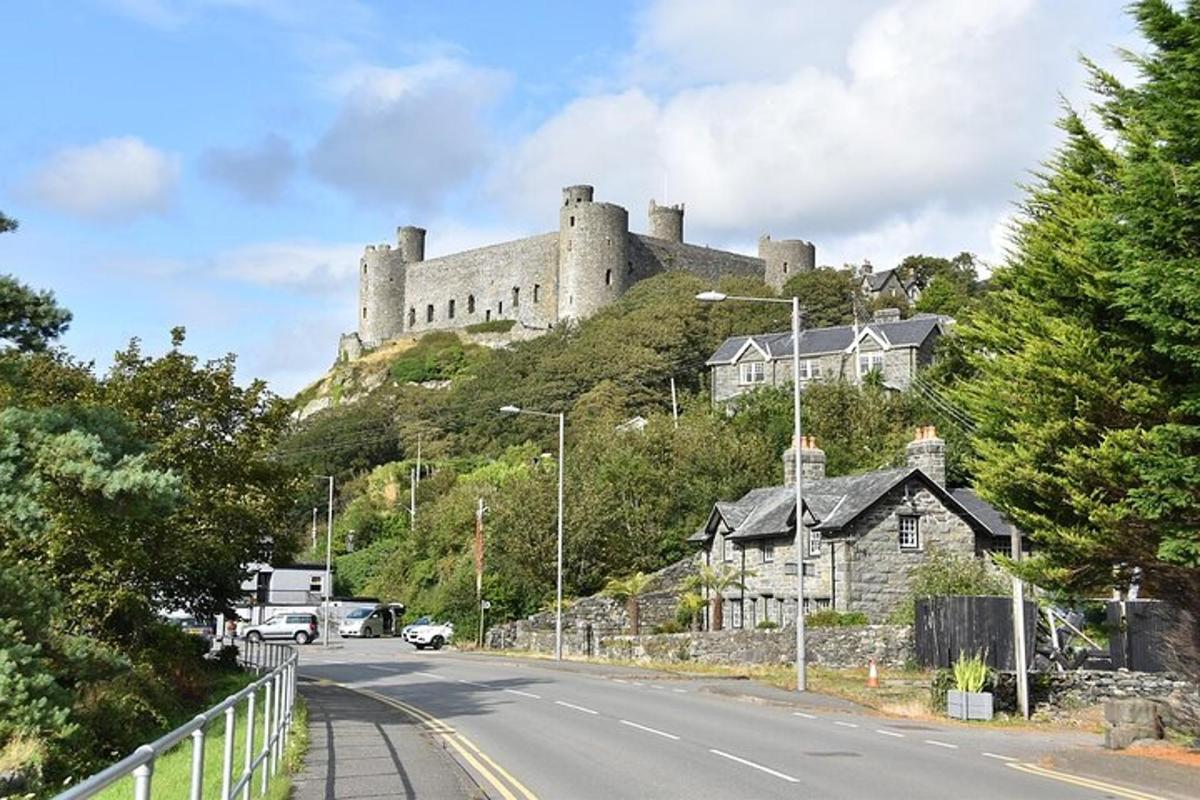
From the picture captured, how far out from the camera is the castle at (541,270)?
130 meters

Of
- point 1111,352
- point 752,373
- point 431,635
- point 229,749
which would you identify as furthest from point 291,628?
point 229,749

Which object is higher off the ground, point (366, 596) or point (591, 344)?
point (591, 344)

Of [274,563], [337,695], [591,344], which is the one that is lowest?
[337,695]

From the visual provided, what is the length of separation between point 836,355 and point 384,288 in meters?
78.1

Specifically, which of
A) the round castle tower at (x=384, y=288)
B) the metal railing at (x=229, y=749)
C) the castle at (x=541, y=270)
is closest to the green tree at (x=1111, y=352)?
the metal railing at (x=229, y=749)

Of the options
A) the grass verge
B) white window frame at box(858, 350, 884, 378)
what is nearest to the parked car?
white window frame at box(858, 350, 884, 378)

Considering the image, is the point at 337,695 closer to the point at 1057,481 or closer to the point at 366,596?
the point at 1057,481

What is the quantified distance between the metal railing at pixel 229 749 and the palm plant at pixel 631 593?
3140cm

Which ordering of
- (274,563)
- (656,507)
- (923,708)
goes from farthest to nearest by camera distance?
(656,507) < (274,563) < (923,708)

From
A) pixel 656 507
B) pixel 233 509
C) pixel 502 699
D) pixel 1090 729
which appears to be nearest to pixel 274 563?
pixel 233 509

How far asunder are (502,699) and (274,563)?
9858 millimetres

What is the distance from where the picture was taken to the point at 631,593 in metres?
51.8

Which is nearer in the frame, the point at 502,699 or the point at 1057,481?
the point at 1057,481

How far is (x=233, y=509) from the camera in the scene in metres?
28.8
